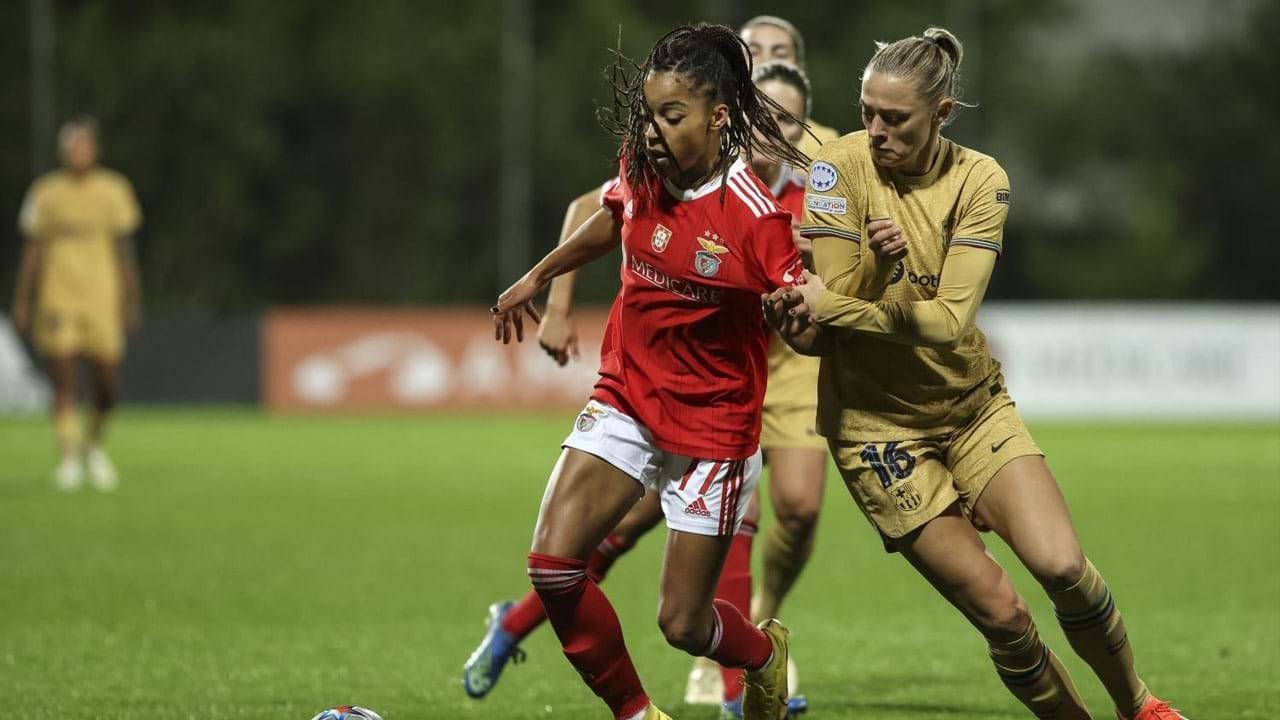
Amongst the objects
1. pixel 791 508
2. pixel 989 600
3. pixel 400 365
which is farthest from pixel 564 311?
pixel 400 365

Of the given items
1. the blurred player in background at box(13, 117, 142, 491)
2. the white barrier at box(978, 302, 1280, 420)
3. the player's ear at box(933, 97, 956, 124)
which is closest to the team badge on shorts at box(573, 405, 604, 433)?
the player's ear at box(933, 97, 956, 124)

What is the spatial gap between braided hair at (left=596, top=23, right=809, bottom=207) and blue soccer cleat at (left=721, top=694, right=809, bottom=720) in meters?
1.92

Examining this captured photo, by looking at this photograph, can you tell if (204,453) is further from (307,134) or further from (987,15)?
(987,15)

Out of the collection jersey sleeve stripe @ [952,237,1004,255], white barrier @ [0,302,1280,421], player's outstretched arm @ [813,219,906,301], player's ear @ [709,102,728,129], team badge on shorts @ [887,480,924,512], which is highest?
player's ear @ [709,102,728,129]

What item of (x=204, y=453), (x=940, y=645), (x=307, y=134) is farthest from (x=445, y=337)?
(x=940, y=645)

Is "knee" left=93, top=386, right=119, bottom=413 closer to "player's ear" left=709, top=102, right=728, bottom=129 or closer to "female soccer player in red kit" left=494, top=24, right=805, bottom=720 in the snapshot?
"female soccer player in red kit" left=494, top=24, right=805, bottom=720

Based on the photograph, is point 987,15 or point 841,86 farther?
point 987,15

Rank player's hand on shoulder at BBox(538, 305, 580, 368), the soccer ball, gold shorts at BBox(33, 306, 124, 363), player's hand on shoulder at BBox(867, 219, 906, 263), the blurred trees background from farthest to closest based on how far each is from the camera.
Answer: the blurred trees background → gold shorts at BBox(33, 306, 124, 363) → player's hand on shoulder at BBox(538, 305, 580, 368) → the soccer ball → player's hand on shoulder at BBox(867, 219, 906, 263)

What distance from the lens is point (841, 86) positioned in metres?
32.5

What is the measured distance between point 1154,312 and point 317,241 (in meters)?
14.0

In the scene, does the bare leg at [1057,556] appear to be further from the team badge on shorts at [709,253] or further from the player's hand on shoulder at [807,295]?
→ the team badge on shorts at [709,253]

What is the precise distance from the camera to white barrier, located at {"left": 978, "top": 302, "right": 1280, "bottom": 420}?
23.5 meters

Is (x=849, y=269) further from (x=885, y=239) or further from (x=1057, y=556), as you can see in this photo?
(x=1057, y=556)

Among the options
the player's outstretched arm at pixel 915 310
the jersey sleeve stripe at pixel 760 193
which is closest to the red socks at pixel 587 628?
the player's outstretched arm at pixel 915 310
